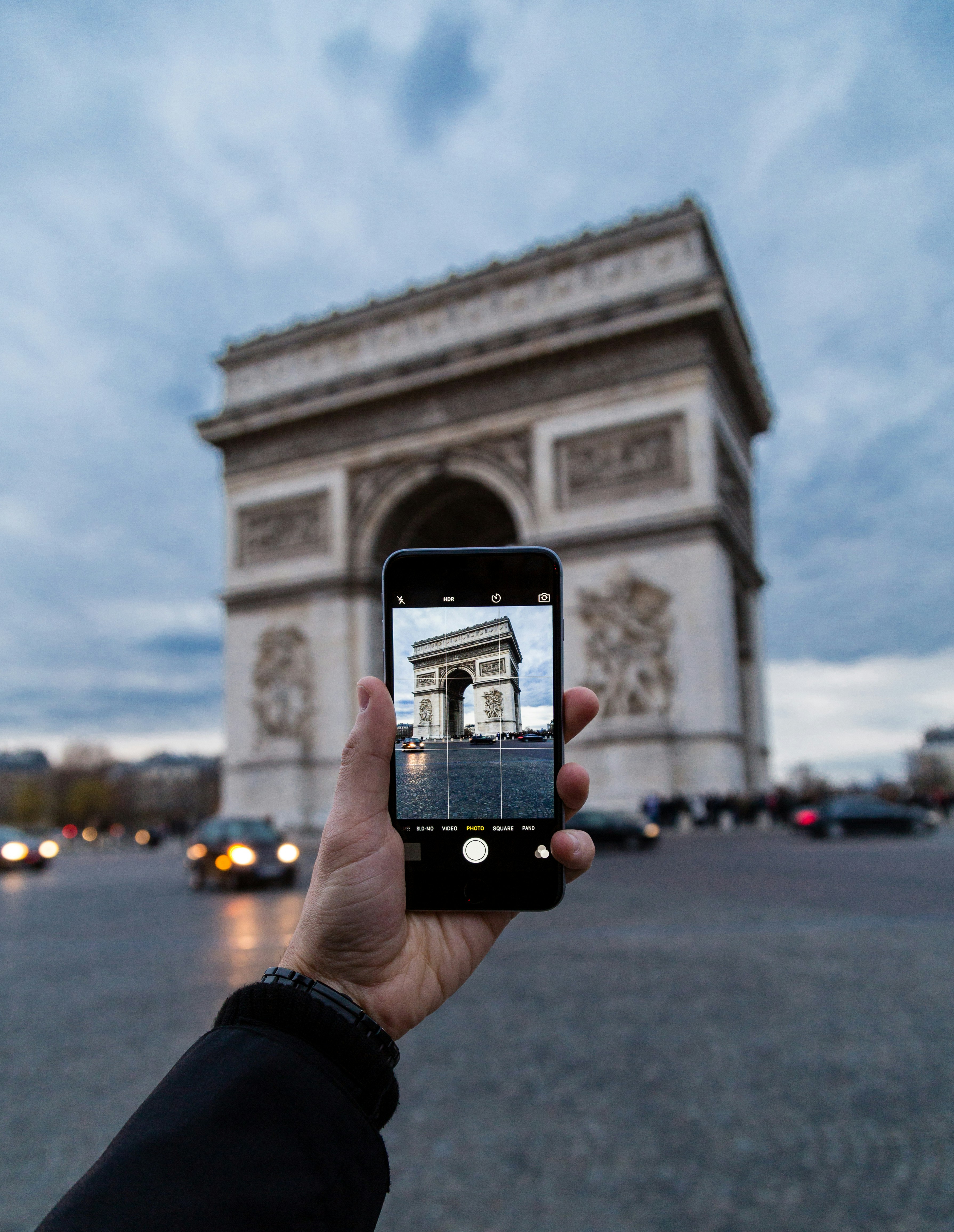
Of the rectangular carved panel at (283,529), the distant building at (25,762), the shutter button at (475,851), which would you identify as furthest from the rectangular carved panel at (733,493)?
the distant building at (25,762)

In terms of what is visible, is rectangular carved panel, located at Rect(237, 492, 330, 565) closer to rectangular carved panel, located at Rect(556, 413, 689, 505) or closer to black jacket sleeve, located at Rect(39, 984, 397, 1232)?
rectangular carved panel, located at Rect(556, 413, 689, 505)

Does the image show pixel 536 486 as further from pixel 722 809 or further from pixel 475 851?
pixel 475 851

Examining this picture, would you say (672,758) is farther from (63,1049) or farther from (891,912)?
(63,1049)

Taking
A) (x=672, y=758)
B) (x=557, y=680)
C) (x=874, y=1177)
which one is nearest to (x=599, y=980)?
(x=874, y=1177)

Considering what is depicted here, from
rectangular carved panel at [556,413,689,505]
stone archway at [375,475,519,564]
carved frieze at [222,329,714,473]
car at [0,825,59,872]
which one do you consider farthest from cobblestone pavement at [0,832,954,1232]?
stone archway at [375,475,519,564]

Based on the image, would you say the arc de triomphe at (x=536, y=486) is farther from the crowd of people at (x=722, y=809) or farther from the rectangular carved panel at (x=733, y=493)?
the crowd of people at (x=722, y=809)
